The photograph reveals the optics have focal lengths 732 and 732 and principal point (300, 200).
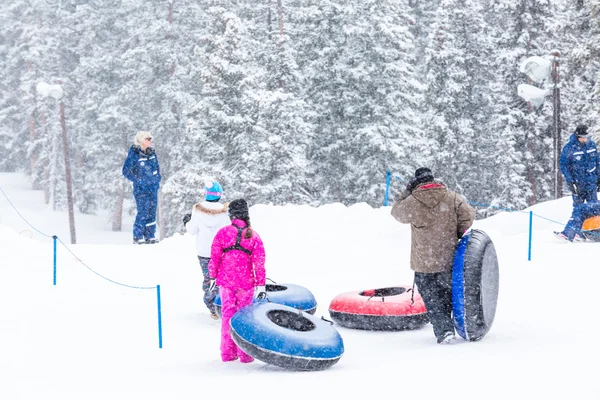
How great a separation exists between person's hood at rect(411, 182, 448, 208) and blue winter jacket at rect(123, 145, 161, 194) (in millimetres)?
7163

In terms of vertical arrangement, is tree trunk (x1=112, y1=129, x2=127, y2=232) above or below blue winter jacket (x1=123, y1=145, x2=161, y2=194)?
below

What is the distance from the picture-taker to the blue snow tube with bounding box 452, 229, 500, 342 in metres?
7.38

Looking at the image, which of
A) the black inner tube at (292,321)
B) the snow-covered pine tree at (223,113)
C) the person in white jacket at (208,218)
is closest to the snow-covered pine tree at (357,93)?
the snow-covered pine tree at (223,113)

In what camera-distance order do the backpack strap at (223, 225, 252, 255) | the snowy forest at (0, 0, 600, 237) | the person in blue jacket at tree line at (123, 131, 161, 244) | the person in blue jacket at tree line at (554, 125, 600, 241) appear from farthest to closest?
the snowy forest at (0, 0, 600, 237) < the person in blue jacket at tree line at (123, 131, 161, 244) < the person in blue jacket at tree line at (554, 125, 600, 241) < the backpack strap at (223, 225, 252, 255)

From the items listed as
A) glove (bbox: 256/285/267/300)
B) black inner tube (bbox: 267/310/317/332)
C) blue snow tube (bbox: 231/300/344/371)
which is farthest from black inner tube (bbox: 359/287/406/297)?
blue snow tube (bbox: 231/300/344/371)

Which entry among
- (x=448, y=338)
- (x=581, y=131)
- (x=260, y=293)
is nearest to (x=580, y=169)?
(x=581, y=131)

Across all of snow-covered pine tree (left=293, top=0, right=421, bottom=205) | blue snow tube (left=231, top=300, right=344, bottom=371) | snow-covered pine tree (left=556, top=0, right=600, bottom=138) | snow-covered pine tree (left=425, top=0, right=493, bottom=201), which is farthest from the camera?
snow-covered pine tree (left=425, top=0, right=493, bottom=201)

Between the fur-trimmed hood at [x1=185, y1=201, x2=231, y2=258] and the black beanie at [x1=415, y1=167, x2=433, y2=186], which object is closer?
the black beanie at [x1=415, y1=167, x2=433, y2=186]

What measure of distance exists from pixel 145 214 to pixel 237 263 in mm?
7356

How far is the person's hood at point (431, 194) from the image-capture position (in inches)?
294

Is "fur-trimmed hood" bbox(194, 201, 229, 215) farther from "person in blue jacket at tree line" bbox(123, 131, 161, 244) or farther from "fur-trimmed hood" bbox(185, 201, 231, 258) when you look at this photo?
"person in blue jacket at tree line" bbox(123, 131, 161, 244)

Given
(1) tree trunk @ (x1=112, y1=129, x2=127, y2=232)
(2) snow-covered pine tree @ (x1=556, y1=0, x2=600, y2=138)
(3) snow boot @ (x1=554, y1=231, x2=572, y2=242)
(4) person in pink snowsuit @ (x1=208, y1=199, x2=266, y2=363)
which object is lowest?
(1) tree trunk @ (x1=112, y1=129, x2=127, y2=232)

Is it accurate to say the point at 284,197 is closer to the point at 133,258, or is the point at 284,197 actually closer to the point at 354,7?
the point at 354,7

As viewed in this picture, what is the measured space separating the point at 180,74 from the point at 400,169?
1414 cm
